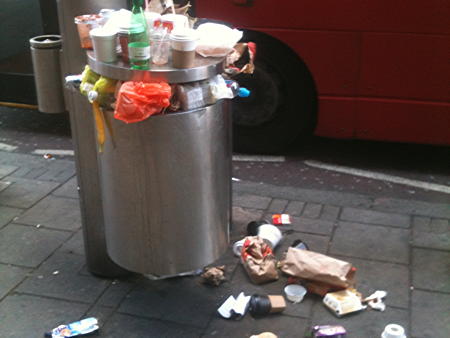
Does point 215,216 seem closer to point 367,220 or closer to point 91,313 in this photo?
point 91,313

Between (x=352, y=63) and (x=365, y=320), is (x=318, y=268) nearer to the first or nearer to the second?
(x=365, y=320)

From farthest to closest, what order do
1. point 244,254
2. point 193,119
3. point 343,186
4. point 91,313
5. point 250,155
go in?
point 250,155, point 343,186, point 244,254, point 91,313, point 193,119

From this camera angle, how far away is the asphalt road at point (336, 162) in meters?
5.13

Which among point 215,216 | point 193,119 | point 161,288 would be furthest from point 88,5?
point 161,288

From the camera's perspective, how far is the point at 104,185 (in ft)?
10.9

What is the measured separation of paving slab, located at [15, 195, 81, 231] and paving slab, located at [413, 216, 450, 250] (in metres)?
2.31

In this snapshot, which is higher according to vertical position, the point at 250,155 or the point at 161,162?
the point at 161,162

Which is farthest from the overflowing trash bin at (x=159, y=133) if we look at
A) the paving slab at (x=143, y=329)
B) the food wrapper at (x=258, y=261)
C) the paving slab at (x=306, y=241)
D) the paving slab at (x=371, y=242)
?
the paving slab at (x=371, y=242)

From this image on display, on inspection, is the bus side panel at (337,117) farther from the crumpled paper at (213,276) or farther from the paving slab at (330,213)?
the crumpled paper at (213,276)

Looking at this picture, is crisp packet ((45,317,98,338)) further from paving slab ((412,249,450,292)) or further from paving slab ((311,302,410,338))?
paving slab ((412,249,450,292))

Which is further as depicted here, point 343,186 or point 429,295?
point 343,186

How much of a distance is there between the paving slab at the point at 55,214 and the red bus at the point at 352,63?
191cm

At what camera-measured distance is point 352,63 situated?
16.9ft

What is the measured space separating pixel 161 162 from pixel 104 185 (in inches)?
16.5
